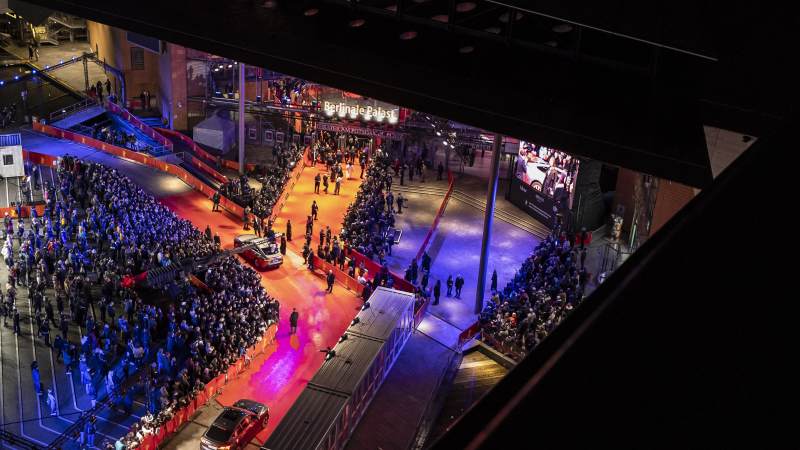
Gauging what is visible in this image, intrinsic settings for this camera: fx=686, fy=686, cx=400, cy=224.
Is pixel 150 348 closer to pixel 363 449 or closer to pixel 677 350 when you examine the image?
pixel 363 449

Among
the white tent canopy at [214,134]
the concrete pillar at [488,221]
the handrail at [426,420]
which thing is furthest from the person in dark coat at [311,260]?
the white tent canopy at [214,134]

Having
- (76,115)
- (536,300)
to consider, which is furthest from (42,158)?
(536,300)

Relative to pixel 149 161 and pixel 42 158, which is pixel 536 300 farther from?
pixel 42 158

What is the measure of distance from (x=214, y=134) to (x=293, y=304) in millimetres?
20659

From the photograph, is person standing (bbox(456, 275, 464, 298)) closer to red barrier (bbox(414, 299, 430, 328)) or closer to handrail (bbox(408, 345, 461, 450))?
red barrier (bbox(414, 299, 430, 328))

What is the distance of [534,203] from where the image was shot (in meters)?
38.4

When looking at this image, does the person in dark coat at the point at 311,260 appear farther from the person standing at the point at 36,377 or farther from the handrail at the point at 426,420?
the person standing at the point at 36,377

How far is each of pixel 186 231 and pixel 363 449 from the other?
14.7m

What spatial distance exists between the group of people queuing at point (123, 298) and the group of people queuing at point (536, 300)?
840 centimetres

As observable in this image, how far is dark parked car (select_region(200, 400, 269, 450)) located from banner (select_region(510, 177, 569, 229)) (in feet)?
66.6

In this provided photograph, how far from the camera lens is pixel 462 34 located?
20.2 meters

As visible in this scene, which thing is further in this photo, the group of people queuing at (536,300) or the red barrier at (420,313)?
the red barrier at (420,313)

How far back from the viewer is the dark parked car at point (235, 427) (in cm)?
1903

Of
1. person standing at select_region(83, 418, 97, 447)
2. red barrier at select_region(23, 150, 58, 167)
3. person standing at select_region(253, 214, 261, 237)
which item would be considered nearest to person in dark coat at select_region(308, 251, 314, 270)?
person standing at select_region(253, 214, 261, 237)
